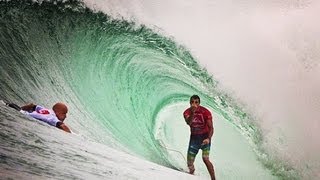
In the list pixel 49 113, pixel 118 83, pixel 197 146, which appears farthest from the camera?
pixel 118 83

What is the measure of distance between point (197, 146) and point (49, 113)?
0.77m

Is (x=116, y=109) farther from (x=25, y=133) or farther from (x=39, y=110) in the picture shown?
(x=25, y=133)

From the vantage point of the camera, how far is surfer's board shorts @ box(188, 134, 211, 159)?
2.01 meters

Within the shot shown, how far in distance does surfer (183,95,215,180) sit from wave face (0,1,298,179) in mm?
44

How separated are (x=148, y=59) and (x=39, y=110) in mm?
849

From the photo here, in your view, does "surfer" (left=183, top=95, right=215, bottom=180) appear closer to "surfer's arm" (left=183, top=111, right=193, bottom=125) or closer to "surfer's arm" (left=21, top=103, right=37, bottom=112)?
"surfer's arm" (left=183, top=111, right=193, bottom=125)

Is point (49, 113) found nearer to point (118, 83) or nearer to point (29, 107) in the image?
point (29, 107)

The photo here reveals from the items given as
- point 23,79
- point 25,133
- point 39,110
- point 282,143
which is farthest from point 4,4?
point 282,143

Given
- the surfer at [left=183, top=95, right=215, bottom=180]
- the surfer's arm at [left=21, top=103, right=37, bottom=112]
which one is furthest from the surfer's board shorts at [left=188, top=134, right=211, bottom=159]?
the surfer's arm at [left=21, top=103, right=37, bottom=112]

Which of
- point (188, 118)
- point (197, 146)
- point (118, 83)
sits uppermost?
point (118, 83)

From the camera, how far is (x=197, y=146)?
2.02 meters

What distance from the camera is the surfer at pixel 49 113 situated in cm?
172

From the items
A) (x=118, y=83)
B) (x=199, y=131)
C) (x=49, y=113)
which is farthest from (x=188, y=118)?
(x=49, y=113)

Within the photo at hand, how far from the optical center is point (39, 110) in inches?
72.8
